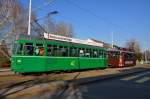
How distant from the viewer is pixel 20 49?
2081cm

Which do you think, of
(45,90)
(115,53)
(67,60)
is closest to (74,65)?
(67,60)

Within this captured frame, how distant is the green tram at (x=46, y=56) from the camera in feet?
67.5

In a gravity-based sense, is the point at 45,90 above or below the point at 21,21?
below

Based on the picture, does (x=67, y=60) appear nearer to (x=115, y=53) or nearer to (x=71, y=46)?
(x=71, y=46)

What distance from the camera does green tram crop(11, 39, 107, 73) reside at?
2058 centimetres

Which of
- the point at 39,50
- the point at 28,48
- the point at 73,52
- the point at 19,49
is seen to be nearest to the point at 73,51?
the point at 73,52

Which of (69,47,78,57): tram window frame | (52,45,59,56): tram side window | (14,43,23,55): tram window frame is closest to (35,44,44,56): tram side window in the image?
(14,43,23,55): tram window frame

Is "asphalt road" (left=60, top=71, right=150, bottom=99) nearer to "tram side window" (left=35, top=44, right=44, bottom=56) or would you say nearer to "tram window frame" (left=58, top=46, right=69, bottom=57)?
"tram side window" (left=35, top=44, right=44, bottom=56)

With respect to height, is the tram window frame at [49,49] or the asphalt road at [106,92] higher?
the tram window frame at [49,49]

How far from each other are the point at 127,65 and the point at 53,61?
2704 centimetres

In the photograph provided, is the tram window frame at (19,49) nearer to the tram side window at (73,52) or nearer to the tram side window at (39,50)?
the tram side window at (39,50)

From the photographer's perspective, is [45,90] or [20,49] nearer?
[45,90]

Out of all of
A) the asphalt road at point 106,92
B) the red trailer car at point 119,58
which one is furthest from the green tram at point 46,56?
the red trailer car at point 119,58

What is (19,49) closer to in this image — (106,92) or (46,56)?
(46,56)
